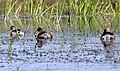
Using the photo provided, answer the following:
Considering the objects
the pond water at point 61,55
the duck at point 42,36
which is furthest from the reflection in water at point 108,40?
the duck at point 42,36

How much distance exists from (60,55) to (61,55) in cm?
2

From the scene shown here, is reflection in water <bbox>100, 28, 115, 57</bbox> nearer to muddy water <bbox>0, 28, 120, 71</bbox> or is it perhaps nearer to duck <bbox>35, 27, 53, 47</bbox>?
muddy water <bbox>0, 28, 120, 71</bbox>

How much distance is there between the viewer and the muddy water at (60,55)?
10.9 m

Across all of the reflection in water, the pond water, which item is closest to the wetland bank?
the pond water

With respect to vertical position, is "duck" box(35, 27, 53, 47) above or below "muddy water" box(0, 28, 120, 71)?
above

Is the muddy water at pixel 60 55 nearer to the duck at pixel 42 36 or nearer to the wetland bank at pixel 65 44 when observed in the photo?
the wetland bank at pixel 65 44

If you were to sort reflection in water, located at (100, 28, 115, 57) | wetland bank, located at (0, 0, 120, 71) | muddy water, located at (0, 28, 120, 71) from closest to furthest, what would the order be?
muddy water, located at (0, 28, 120, 71) < wetland bank, located at (0, 0, 120, 71) < reflection in water, located at (100, 28, 115, 57)

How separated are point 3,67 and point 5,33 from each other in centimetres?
637

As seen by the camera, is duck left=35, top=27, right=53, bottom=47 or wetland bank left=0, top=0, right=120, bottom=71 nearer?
wetland bank left=0, top=0, right=120, bottom=71

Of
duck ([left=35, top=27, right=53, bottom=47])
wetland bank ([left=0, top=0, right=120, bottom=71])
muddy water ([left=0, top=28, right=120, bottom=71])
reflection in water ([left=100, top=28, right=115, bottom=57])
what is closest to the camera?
muddy water ([left=0, top=28, right=120, bottom=71])

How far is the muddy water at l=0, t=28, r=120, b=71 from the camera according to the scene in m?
10.9

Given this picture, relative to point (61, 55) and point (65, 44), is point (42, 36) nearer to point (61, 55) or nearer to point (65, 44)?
point (65, 44)

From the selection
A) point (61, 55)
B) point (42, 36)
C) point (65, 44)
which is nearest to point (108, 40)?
point (65, 44)

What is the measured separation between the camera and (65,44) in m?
14.2
